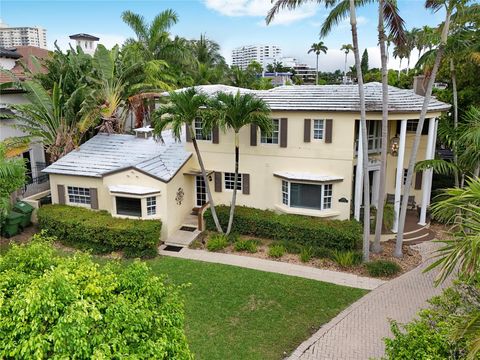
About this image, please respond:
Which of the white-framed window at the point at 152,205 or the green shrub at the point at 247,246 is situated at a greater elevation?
the white-framed window at the point at 152,205

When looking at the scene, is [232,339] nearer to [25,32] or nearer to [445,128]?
[445,128]

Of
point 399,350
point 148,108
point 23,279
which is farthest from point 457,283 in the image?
point 148,108

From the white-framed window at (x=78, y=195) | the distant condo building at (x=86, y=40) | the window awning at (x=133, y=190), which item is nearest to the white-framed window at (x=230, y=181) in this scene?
the window awning at (x=133, y=190)

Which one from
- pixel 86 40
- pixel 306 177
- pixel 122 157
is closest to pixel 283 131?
pixel 306 177

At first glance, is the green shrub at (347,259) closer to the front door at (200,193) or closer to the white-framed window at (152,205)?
the front door at (200,193)

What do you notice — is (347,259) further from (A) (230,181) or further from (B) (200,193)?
(B) (200,193)

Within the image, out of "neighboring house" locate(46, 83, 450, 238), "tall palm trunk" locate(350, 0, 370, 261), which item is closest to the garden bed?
"tall palm trunk" locate(350, 0, 370, 261)
